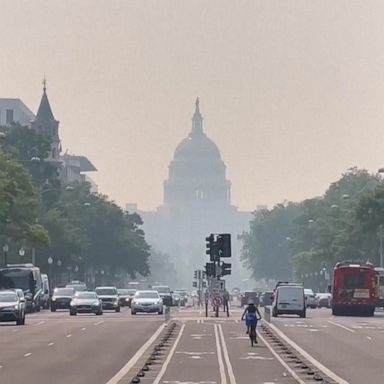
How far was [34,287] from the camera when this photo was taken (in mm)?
114062

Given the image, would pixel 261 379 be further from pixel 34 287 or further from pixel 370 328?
pixel 34 287

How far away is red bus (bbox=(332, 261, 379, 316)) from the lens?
332 ft

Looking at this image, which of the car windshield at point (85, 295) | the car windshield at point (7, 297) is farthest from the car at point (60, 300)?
the car windshield at point (7, 297)

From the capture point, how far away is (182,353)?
51594 millimetres

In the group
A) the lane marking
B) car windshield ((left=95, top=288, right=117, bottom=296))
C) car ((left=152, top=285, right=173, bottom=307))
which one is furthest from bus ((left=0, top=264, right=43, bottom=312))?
the lane marking

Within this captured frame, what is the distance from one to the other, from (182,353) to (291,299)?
45.3 metres

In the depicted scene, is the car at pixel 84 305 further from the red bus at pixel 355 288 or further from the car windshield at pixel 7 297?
the car windshield at pixel 7 297

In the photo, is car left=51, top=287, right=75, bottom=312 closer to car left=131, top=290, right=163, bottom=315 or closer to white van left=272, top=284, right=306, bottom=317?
car left=131, top=290, right=163, bottom=315

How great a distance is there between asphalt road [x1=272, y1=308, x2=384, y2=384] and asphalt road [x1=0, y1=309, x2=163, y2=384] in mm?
5595

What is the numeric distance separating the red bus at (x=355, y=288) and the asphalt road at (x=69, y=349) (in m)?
19.2

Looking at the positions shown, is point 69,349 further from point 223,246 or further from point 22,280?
point 22,280

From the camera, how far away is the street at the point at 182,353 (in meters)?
40.0

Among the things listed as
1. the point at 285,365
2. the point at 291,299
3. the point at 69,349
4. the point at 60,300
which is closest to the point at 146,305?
the point at 291,299

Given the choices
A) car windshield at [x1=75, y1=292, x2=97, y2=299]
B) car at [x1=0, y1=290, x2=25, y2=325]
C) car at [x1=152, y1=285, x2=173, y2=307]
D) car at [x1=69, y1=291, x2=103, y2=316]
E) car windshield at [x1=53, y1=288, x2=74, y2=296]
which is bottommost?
car at [x1=0, y1=290, x2=25, y2=325]
